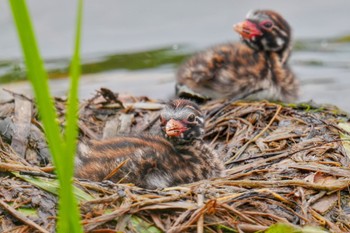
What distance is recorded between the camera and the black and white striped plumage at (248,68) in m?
8.41

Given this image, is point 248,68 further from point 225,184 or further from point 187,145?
point 225,184

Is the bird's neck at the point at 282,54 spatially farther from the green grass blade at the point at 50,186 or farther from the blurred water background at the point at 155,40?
the green grass blade at the point at 50,186

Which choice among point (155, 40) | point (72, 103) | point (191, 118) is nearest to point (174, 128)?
point (191, 118)

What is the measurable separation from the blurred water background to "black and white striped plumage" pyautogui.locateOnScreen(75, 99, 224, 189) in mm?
4228

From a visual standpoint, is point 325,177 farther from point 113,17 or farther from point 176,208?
point 113,17

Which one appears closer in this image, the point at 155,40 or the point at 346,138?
the point at 346,138

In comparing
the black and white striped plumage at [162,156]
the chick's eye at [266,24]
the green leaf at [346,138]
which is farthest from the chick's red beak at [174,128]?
the chick's eye at [266,24]

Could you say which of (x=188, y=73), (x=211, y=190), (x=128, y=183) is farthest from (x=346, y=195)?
(x=188, y=73)

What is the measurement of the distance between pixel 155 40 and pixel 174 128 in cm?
664

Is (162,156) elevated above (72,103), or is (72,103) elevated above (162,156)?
(162,156)

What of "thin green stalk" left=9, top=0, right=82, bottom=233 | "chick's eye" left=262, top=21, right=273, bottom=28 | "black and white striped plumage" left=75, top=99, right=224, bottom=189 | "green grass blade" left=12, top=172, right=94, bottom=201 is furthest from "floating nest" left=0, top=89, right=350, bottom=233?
"chick's eye" left=262, top=21, right=273, bottom=28

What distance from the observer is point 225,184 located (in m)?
5.64

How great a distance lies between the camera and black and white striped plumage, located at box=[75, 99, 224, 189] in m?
5.87

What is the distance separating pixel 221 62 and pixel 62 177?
506 cm
